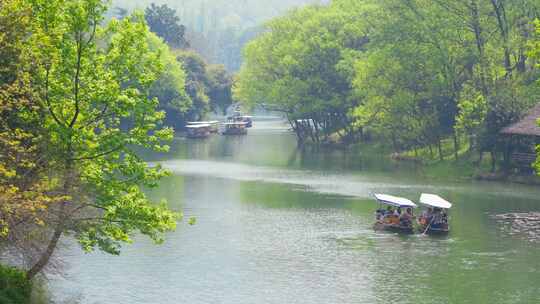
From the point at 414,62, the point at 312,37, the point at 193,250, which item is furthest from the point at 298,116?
the point at 193,250

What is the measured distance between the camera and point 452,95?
326 feet

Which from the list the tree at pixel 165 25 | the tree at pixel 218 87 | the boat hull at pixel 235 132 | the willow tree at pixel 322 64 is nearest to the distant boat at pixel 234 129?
the boat hull at pixel 235 132

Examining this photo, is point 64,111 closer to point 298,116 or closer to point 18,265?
point 18,265

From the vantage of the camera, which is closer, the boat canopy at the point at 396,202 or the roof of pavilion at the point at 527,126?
the boat canopy at the point at 396,202

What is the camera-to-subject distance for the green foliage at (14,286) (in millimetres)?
36781

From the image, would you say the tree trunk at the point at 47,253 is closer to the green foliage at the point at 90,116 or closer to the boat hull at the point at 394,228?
the green foliage at the point at 90,116

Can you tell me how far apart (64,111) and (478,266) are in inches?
970

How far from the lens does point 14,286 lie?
37.7 m

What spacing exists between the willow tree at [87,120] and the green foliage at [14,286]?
55 cm

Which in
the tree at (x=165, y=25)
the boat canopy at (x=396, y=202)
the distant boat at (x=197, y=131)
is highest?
the tree at (x=165, y=25)

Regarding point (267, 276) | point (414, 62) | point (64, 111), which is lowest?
point (267, 276)

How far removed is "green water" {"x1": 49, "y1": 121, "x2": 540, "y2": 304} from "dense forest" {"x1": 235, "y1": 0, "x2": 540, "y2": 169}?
928 cm

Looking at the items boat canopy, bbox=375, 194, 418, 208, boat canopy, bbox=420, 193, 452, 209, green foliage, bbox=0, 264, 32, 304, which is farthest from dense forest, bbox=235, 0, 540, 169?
green foliage, bbox=0, 264, 32, 304

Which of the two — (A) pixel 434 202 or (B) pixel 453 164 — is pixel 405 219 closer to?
(A) pixel 434 202
